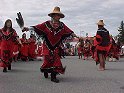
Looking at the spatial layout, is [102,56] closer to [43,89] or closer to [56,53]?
[56,53]

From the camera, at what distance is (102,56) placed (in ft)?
48.9

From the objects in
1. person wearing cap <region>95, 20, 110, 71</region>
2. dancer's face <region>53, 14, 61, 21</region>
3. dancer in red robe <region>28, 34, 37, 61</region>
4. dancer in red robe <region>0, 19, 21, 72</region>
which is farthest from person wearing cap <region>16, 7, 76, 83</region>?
dancer in red robe <region>28, 34, 37, 61</region>

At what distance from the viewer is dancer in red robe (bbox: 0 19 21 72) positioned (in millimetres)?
12711

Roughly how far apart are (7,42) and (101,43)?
3889mm

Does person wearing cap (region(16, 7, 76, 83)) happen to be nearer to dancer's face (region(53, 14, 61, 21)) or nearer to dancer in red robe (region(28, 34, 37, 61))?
dancer's face (region(53, 14, 61, 21))

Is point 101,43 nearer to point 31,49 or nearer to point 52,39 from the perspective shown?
point 52,39

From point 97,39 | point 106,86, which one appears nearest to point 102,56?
Result: point 97,39

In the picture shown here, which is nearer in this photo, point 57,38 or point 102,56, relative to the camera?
point 57,38

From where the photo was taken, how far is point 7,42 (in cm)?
1283

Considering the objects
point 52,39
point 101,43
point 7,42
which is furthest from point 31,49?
point 52,39

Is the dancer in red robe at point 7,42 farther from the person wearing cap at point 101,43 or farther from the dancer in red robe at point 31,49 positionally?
the dancer in red robe at point 31,49

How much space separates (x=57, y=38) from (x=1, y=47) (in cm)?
305

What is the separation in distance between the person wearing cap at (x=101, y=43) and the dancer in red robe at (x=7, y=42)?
3.42m

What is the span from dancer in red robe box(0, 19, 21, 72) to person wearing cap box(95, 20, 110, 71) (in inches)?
135
